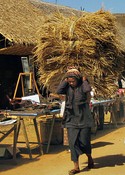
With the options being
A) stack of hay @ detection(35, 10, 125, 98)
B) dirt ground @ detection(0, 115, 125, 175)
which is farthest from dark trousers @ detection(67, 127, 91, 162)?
stack of hay @ detection(35, 10, 125, 98)

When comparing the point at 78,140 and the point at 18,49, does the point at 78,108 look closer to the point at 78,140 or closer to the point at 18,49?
the point at 78,140

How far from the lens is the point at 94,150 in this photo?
8.46m

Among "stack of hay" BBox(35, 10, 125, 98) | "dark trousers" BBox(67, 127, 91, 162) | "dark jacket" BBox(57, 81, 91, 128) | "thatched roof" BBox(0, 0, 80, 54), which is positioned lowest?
"dark trousers" BBox(67, 127, 91, 162)

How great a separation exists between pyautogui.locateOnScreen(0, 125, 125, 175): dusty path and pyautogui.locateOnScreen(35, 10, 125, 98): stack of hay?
119 cm

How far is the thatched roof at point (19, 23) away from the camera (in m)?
12.4

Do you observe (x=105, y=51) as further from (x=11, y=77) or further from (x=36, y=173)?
(x=11, y=77)

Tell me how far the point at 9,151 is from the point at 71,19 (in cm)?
275

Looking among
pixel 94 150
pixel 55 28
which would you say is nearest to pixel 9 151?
pixel 94 150

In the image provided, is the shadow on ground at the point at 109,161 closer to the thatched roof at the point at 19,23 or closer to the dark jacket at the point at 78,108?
the dark jacket at the point at 78,108

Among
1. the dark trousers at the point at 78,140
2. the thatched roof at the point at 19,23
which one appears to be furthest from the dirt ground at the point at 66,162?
the thatched roof at the point at 19,23

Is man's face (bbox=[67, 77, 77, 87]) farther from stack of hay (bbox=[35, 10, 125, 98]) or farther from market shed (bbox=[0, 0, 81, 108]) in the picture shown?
market shed (bbox=[0, 0, 81, 108])

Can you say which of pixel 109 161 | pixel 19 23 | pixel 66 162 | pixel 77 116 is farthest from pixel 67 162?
pixel 19 23

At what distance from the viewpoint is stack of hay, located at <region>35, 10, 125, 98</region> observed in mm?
7566

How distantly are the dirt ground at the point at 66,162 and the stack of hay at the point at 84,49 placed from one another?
1.19m
